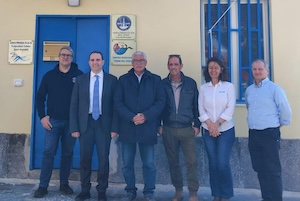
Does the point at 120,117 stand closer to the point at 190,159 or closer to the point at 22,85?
the point at 190,159

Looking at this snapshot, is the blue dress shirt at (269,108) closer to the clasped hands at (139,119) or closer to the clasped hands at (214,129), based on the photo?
the clasped hands at (214,129)

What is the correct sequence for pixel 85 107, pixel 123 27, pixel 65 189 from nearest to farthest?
pixel 85 107 → pixel 65 189 → pixel 123 27

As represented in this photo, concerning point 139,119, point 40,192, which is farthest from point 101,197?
point 139,119

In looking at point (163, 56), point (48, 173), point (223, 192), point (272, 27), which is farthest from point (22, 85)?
point (272, 27)

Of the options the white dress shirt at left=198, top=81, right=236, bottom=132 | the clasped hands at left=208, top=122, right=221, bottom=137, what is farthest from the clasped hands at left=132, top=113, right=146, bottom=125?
the clasped hands at left=208, top=122, right=221, bottom=137

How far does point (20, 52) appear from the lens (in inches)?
205

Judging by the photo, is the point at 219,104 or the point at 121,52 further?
the point at 121,52

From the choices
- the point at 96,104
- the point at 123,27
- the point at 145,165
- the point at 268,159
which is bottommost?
the point at 145,165

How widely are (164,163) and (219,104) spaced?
1.61 meters

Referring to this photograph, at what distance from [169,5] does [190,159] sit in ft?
8.86

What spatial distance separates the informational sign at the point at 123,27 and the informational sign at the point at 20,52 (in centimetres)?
146

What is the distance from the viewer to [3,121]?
16.9 feet

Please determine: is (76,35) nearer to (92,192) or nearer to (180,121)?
(180,121)

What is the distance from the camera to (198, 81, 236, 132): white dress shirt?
4.01 m
